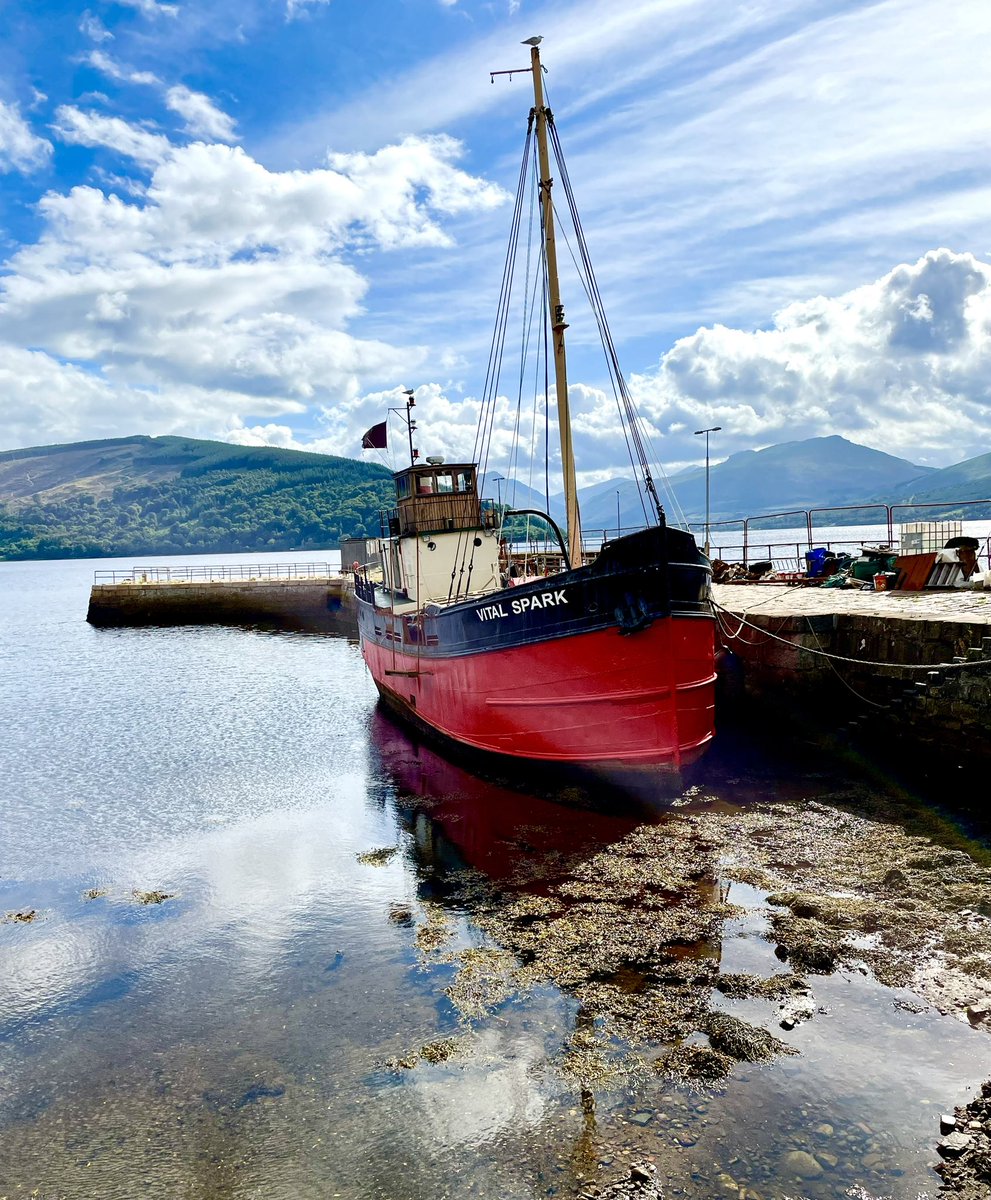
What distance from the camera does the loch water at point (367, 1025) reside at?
6000mm

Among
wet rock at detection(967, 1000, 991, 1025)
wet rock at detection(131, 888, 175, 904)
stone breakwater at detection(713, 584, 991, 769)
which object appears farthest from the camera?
stone breakwater at detection(713, 584, 991, 769)

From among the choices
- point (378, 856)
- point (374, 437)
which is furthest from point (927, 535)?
point (378, 856)

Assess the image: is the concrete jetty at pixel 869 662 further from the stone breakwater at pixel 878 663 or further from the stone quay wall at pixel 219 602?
the stone quay wall at pixel 219 602

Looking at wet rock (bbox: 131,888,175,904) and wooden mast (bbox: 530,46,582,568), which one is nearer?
wet rock (bbox: 131,888,175,904)

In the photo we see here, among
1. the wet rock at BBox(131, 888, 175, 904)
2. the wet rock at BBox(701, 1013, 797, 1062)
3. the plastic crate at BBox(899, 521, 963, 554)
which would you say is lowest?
the wet rock at BBox(131, 888, 175, 904)

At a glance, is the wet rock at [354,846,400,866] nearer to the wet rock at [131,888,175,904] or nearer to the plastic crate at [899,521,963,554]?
the wet rock at [131,888,175,904]

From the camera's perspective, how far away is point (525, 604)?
14453 millimetres

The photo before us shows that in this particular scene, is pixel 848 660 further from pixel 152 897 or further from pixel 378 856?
pixel 152 897

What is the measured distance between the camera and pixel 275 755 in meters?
20.4

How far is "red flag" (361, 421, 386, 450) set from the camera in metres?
23.7

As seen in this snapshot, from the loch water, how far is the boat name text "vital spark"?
11.4ft

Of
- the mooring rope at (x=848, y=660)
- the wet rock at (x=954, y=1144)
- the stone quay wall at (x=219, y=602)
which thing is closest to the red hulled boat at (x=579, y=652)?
the mooring rope at (x=848, y=660)

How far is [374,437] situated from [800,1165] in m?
21.2

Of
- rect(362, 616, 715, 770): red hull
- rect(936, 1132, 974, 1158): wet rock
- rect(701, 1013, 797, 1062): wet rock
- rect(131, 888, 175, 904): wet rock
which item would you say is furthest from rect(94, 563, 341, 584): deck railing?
rect(936, 1132, 974, 1158): wet rock
